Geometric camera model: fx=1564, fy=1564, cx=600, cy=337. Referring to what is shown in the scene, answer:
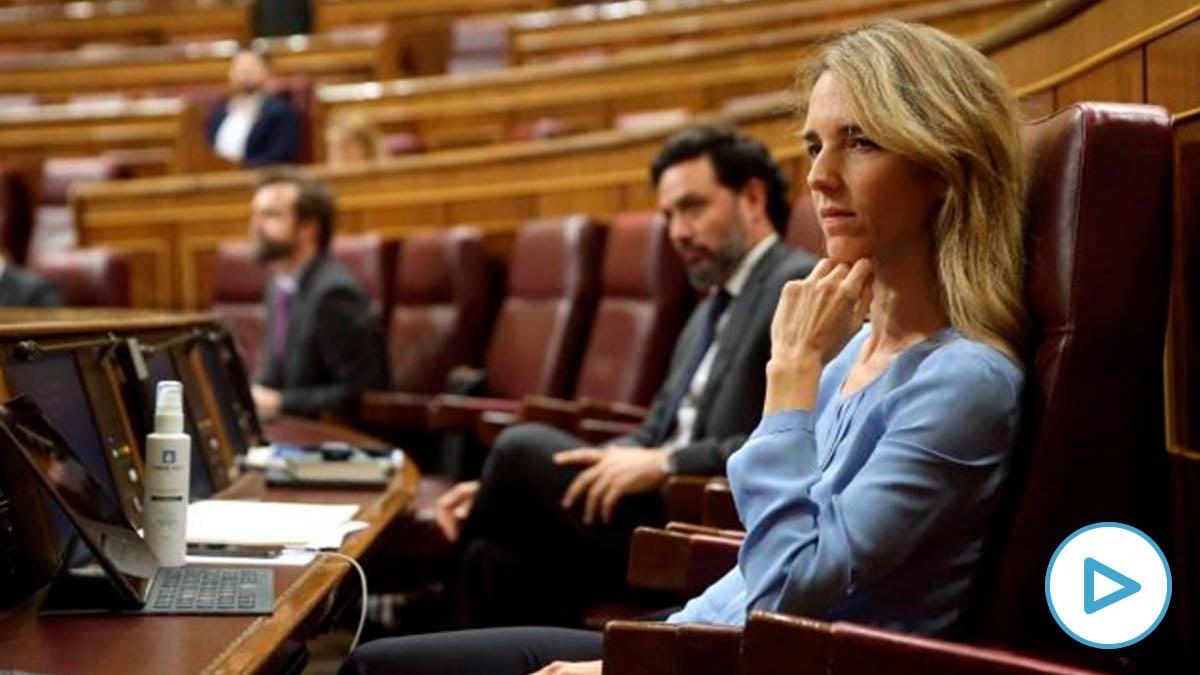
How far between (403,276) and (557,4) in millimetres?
2028

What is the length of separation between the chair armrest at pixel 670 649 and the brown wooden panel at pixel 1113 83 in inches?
15.7

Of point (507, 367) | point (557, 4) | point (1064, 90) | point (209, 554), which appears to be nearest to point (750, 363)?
point (1064, 90)

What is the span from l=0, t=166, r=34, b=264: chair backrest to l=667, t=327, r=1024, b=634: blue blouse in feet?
9.30

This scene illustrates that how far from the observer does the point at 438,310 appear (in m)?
2.16

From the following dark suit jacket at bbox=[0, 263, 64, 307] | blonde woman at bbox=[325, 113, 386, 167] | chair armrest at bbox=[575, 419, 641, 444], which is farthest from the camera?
blonde woman at bbox=[325, 113, 386, 167]

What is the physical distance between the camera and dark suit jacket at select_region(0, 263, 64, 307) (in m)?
2.30

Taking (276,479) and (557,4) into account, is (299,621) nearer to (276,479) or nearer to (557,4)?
(276,479)

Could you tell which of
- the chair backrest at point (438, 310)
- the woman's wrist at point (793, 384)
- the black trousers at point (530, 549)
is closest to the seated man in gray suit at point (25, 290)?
the chair backrest at point (438, 310)

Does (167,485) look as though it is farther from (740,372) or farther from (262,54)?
(262,54)

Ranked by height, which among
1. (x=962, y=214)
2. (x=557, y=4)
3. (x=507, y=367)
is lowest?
(x=507, y=367)

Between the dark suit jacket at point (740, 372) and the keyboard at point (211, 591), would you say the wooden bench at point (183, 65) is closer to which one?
the dark suit jacket at point (740, 372)

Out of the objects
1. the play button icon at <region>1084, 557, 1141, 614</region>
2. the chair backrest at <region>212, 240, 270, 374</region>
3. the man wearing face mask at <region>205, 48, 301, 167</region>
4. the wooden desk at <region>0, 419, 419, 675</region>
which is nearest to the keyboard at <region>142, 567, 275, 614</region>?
the wooden desk at <region>0, 419, 419, 675</region>

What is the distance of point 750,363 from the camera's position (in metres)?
1.18

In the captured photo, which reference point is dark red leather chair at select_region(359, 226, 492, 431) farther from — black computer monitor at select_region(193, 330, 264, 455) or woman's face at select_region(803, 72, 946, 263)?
woman's face at select_region(803, 72, 946, 263)
